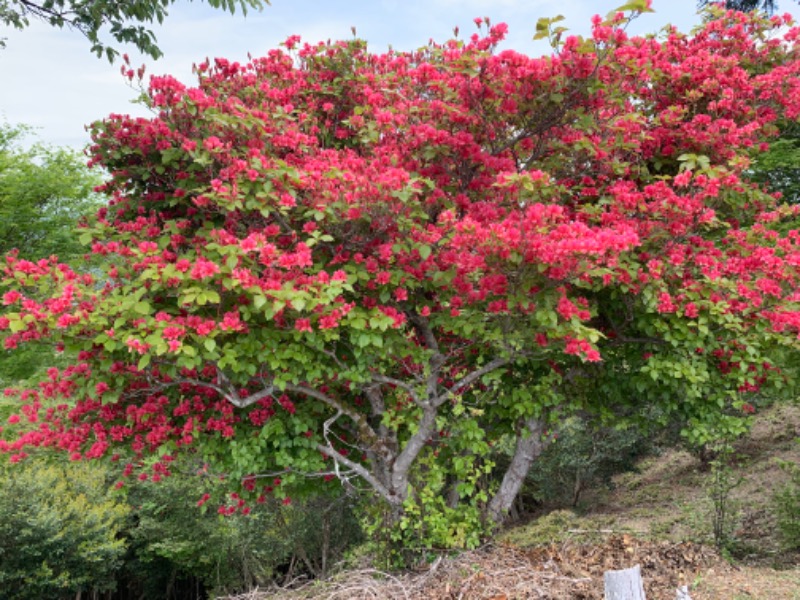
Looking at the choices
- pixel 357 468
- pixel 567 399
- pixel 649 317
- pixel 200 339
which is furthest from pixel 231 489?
pixel 649 317

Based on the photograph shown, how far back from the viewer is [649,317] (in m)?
5.09

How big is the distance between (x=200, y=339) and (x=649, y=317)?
11.8 ft

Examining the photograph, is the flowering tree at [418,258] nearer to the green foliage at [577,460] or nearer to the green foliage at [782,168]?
the green foliage at [782,168]

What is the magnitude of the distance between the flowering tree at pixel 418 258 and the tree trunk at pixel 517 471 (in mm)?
821

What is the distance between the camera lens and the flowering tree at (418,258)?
4.15m

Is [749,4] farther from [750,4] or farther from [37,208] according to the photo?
[37,208]

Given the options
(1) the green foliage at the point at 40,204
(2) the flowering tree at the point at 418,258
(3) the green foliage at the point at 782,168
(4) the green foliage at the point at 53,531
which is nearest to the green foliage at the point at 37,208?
(1) the green foliage at the point at 40,204

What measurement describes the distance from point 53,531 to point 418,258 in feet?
34.8

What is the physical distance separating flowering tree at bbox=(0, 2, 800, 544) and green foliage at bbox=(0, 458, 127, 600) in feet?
22.4

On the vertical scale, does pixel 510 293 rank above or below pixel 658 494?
above

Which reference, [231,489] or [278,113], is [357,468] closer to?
[231,489]

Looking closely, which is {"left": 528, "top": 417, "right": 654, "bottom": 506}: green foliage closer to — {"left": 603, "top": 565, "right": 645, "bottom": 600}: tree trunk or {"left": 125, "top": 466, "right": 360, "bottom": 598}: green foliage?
{"left": 125, "top": 466, "right": 360, "bottom": 598}: green foliage

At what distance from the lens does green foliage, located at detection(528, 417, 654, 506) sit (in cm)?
1198

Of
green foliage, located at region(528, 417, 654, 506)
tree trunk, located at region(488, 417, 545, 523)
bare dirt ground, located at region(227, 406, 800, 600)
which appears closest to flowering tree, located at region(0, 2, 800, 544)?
bare dirt ground, located at region(227, 406, 800, 600)
